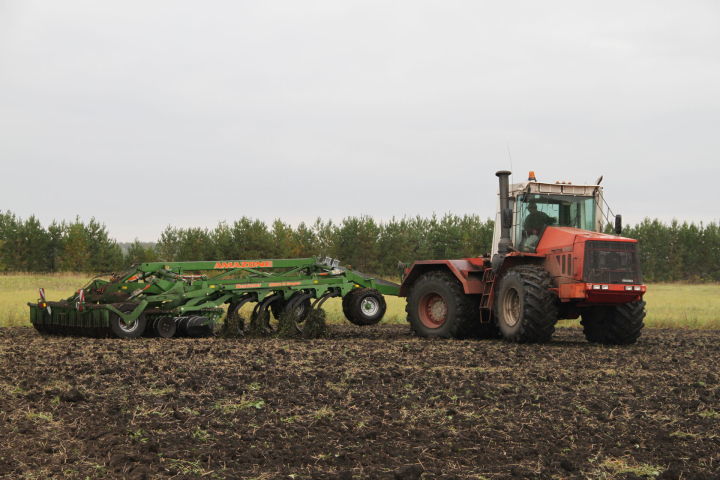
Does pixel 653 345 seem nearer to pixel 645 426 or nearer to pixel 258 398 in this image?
pixel 645 426

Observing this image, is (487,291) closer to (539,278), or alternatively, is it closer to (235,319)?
(539,278)

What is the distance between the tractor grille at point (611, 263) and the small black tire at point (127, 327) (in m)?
7.40

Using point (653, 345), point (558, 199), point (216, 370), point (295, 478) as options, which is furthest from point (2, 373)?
point (653, 345)

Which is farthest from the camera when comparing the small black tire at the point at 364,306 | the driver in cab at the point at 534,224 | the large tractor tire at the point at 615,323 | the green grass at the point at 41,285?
the green grass at the point at 41,285

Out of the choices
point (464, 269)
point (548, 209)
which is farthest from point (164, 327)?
point (548, 209)

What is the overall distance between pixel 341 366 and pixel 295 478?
4.58 metres

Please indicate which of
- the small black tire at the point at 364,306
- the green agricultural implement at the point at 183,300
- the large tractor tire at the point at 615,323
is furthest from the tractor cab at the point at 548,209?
the green agricultural implement at the point at 183,300

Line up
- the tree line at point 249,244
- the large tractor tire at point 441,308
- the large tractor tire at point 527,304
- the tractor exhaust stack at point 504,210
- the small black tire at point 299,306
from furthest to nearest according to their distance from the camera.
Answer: the tree line at point 249,244 → the small black tire at point 299,306 → the large tractor tire at point 441,308 → the tractor exhaust stack at point 504,210 → the large tractor tire at point 527,304

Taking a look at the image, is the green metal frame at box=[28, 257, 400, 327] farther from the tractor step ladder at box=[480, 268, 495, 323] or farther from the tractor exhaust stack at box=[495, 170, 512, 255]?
the tractor exhaust stack at box=[495, 170, 512, 255]

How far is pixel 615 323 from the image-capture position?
1306 cm

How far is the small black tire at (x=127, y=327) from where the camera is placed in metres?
13.5

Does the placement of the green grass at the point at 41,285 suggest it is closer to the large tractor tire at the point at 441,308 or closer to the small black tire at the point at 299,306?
the small black tire at the point at 299,306

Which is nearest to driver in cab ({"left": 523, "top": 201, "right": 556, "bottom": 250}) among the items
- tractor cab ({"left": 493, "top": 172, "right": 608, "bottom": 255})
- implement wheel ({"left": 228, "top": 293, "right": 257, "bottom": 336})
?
tractor cab ({"left": 493, "top": 172, "right": 608, "bottom": 255})

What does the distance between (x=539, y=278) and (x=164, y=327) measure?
21.5 feet
